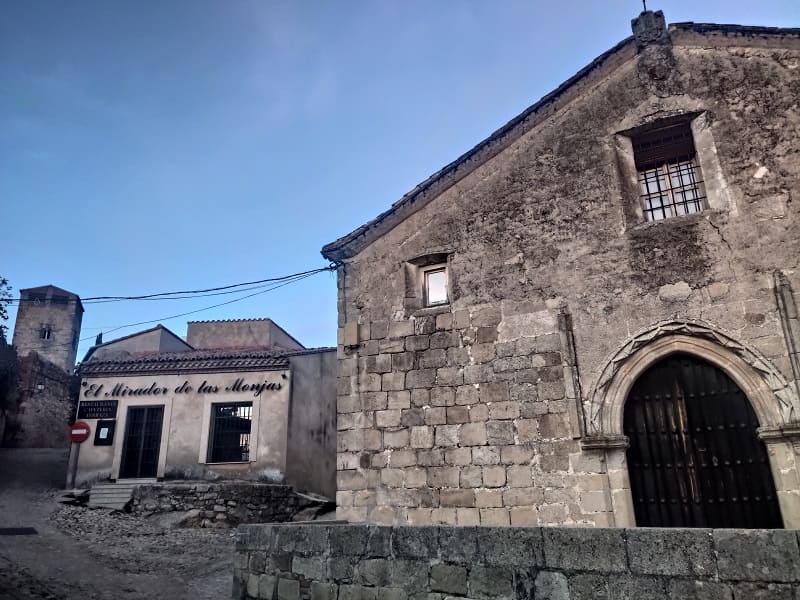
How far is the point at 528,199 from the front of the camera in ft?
29.5

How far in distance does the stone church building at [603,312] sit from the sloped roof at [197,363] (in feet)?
26.6

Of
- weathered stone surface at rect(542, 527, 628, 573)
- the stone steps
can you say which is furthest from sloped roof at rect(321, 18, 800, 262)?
the stone steps

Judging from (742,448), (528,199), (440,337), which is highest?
(528,199)

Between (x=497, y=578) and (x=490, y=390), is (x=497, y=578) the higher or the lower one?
the lower one

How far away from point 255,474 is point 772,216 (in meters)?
13.7

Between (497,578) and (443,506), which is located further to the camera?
(443,506)

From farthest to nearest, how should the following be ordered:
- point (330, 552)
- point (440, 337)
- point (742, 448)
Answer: point (440, 337) < point (742, 448) < point (330, 552)

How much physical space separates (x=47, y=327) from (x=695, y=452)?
113ft

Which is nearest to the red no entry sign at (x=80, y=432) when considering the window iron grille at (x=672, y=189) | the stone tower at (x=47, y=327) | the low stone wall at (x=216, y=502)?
the low stone wall at (x=216, y=502)

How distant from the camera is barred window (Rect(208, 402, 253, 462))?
660 inches

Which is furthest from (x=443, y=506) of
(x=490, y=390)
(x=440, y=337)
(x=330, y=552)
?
(x=330, y=552)

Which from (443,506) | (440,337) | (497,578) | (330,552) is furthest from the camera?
(440,337)

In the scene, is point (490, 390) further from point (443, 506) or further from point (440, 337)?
point (443, 506)

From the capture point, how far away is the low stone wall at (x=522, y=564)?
3695 mm
